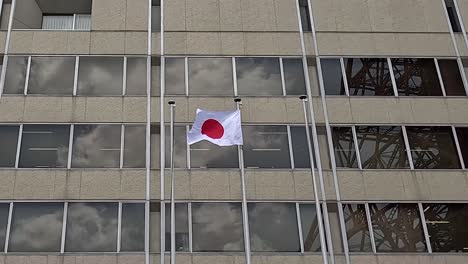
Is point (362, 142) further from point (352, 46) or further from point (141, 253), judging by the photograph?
point (141, 253)

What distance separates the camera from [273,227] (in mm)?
20797

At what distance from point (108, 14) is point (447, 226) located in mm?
17418

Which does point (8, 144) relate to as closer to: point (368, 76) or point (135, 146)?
point (135, 146)

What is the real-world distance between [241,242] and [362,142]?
6814 mm

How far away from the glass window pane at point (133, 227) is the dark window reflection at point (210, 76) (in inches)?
223

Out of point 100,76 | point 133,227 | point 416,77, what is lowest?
point 133,227

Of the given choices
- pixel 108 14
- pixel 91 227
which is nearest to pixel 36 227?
pixel 91 227

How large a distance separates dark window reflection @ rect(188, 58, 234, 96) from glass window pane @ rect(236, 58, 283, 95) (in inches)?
18.3

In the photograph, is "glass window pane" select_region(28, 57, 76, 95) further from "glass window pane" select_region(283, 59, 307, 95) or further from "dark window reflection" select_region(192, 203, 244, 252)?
"glass window pane" select_region(283, 59, 307, 95)

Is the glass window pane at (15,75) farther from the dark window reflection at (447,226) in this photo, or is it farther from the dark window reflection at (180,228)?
the dark window reflection at (447,226)

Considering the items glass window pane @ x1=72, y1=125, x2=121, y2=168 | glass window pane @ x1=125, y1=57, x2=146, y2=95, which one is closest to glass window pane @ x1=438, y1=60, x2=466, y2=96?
glass window pane @ x1=125, y1=57, x2=146, y2=95

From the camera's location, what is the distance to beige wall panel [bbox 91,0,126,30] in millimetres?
24094

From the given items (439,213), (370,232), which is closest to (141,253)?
(370,232)

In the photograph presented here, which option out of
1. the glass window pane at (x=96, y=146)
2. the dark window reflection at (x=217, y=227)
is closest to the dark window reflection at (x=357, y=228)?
the dark window reflection at (x=217, y=227)
